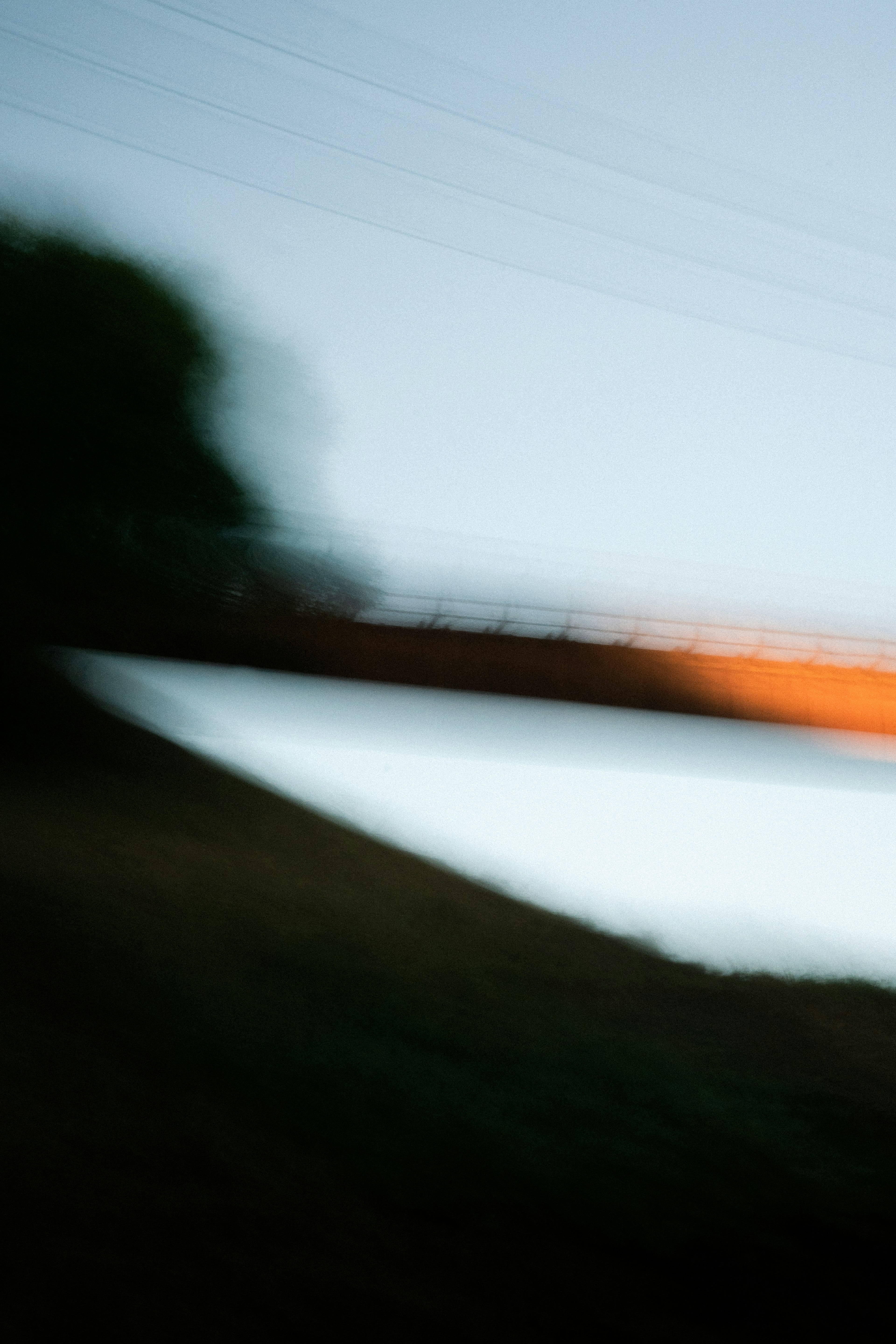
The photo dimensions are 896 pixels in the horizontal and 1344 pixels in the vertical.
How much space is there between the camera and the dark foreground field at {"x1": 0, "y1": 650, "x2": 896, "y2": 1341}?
13.6ft

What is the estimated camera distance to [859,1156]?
21.0 feet

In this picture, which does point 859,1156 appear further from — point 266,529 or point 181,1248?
point 266,529

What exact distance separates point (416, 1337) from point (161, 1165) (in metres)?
1.39

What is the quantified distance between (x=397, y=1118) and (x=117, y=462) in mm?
12531

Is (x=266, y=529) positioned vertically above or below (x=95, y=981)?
above

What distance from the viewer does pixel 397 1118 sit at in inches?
230

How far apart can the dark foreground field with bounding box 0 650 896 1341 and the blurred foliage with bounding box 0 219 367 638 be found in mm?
5395

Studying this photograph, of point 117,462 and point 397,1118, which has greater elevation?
point 117,462

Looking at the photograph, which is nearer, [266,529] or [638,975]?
[638,975]

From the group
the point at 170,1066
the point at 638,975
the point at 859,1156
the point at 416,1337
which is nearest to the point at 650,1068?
the point at 859,1156

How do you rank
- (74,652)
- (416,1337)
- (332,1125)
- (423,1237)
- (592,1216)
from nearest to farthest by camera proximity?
1. (416,1337)
2. (423,1237)
3. (592,1216)
4. (332,1125)
5. (74,652)

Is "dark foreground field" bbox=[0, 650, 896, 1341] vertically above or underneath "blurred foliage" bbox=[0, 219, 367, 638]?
underneath

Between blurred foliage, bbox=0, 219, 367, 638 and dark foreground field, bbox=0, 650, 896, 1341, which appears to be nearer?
dark foreground field, bbox=0, 650, 896, 1341

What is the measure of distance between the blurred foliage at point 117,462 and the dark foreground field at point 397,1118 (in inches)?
212
